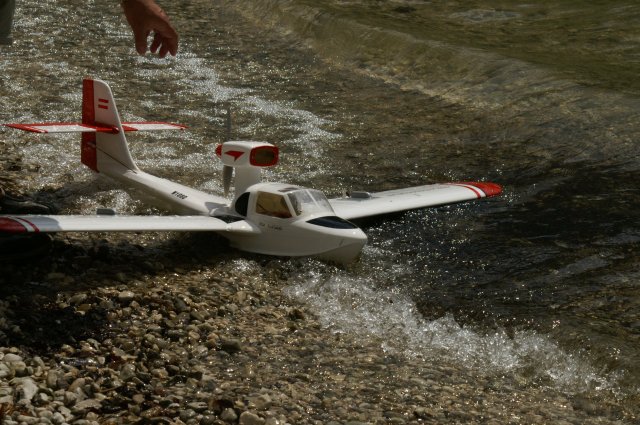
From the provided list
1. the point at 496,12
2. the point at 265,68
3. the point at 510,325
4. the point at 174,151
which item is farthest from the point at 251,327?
the point at 496,12

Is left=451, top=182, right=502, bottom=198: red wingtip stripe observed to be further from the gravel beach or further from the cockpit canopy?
the gravel beach

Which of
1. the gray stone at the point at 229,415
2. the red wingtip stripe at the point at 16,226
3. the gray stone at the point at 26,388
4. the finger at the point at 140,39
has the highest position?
the finger at the point at 140,39

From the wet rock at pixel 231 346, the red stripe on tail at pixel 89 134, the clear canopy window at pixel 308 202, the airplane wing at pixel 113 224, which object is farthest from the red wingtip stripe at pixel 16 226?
the red stripe on tail at pixel 89 134

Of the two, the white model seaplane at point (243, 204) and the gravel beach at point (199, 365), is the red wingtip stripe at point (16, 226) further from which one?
the gravel beach at point (199, 365)

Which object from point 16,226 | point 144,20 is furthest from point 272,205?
point 144,20

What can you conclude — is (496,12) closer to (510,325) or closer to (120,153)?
(120,153)

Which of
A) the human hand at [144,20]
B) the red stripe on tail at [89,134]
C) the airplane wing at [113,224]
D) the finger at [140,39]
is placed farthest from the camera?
the red stripe on tail at [89,134]

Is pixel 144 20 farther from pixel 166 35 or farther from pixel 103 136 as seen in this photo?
pixel 103 136
